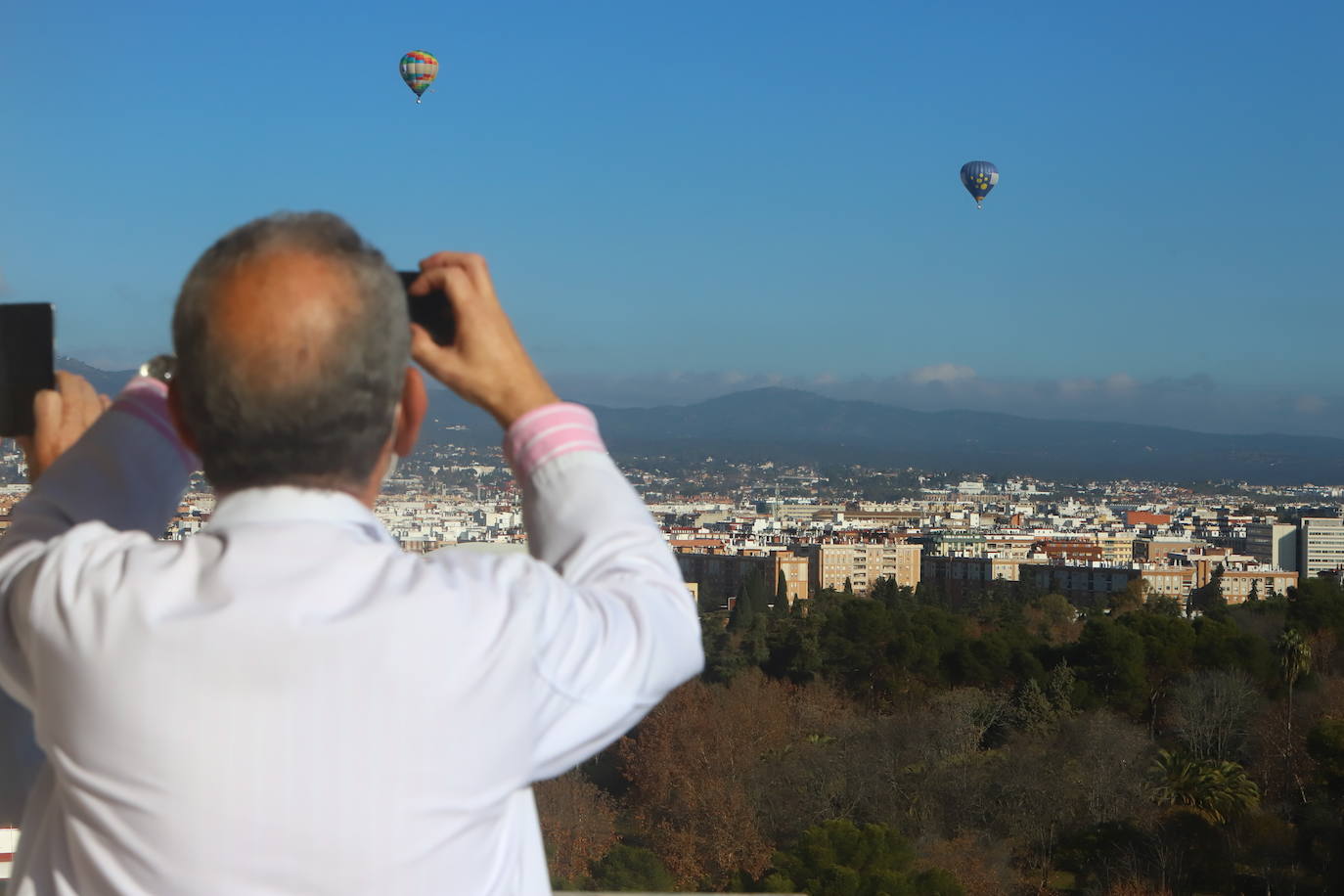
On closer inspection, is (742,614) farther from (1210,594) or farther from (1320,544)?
(1320,544)

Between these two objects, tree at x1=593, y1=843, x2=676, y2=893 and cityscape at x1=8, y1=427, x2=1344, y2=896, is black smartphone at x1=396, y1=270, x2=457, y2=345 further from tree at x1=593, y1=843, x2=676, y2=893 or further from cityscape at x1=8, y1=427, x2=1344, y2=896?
tree at x1=593, y1=843, x2=676, y2=893

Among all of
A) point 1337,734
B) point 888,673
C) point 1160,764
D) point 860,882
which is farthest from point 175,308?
point 888,673

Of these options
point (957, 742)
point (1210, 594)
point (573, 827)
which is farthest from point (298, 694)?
point (1210, 594)

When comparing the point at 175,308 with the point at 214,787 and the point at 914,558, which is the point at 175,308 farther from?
the point at 914,558

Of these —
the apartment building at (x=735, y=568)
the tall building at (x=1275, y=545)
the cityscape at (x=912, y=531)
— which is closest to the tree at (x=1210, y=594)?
the cityscape at (x=912, y=531)

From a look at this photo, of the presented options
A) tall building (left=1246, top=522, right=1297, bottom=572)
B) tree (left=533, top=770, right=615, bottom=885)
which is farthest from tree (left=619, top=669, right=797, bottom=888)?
tall building (left=1246, top=522, right=1297, bottom=572)

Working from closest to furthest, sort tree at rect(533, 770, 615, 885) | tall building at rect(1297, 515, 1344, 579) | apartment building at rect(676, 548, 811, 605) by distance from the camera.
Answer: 1. tree at rect(533, 770, 615, 885)
2. apartment building at rect(676, 548, 811, 605)
3. tall building at rect(1297, 515, 1344, 579)
